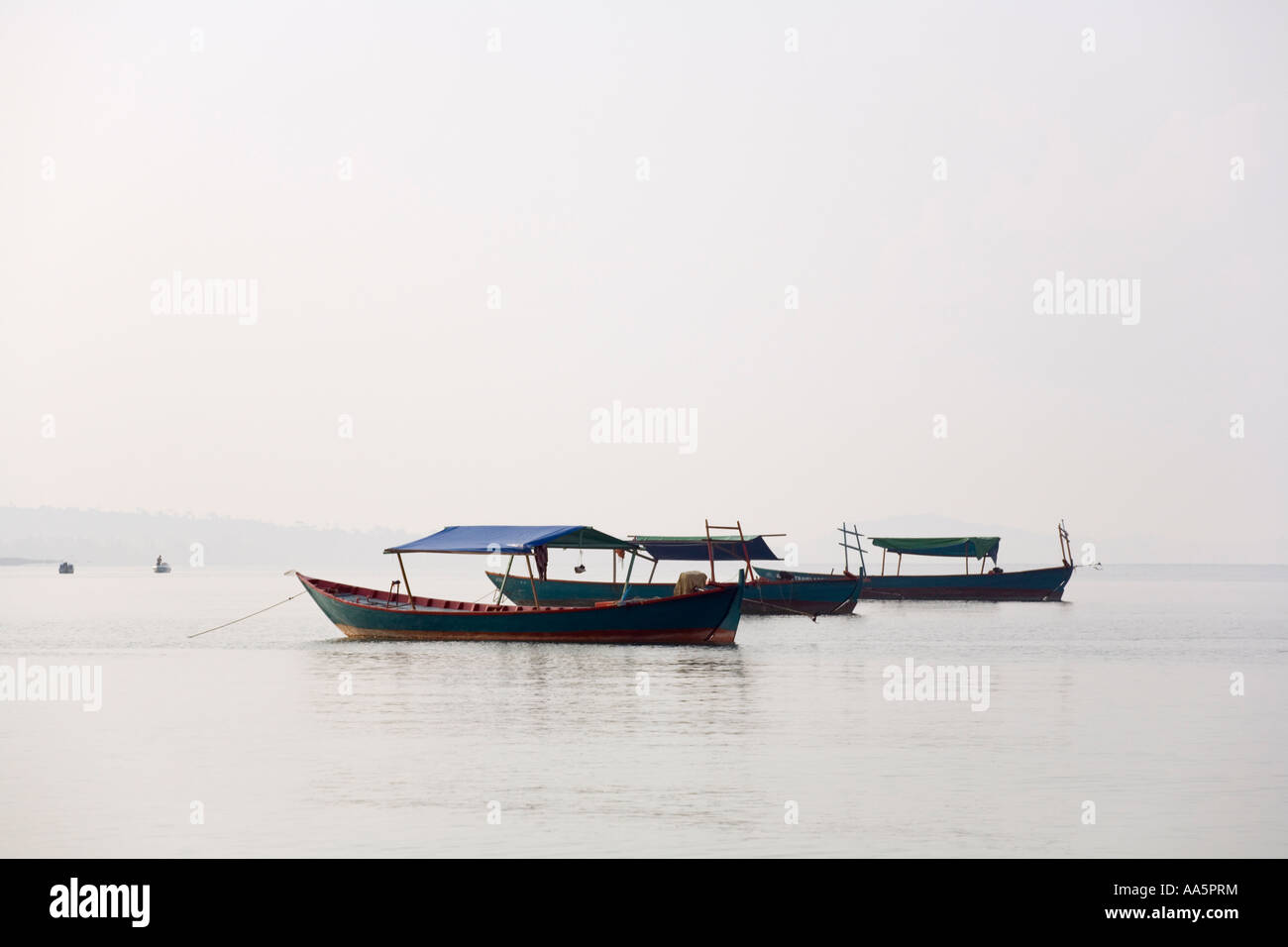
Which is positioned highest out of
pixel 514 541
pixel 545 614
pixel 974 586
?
pixel 514 541

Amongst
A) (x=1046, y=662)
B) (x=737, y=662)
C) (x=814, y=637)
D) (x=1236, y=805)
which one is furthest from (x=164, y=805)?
(x=814, y=637)

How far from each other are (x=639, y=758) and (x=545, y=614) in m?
16.7

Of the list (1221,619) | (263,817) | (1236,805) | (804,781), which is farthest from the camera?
(1221,619)

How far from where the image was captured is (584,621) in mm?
33406

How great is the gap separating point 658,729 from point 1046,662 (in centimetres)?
1706

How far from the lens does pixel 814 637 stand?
42.6 m

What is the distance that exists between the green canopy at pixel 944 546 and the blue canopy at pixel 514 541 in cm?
3141

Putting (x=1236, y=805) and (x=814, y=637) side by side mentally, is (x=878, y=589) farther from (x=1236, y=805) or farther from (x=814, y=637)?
(x=1236, y=805)

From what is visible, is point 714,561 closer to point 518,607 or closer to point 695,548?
point 695,548

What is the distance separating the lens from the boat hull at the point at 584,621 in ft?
109

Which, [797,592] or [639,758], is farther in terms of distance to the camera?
[797,592]

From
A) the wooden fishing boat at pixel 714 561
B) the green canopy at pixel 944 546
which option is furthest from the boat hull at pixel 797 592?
the green canopy at pixel 944 546

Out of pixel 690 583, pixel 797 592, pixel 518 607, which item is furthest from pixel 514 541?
pixel 797 592

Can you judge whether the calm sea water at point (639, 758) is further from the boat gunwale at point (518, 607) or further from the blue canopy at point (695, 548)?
the blue canopy at point (695, 548)
